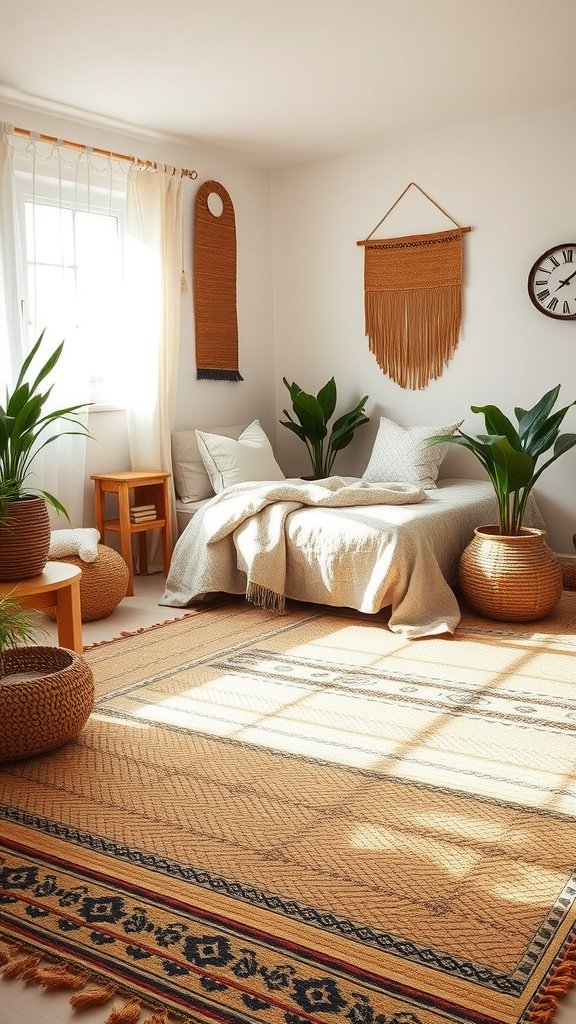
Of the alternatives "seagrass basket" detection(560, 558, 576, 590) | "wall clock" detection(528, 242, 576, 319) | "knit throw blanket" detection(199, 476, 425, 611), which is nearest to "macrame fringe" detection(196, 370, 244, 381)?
"knit throw blanket" detection(199, 476, 425, 611)

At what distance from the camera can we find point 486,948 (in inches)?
66.1

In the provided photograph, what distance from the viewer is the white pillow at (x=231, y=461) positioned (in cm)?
500

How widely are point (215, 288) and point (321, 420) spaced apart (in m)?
1.04

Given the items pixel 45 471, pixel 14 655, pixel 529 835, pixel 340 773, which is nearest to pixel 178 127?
pixel 45 471

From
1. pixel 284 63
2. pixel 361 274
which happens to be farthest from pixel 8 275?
pixel 361 274

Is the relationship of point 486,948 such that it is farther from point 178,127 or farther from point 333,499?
point 178,127

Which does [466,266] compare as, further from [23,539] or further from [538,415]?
[23,539]

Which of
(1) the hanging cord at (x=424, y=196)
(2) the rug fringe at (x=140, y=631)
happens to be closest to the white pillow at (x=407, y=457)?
(1) the hanging cord at (x=424, y=196)

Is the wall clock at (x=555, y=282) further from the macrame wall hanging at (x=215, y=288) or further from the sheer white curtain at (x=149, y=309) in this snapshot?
the sheer white curtain at (x=149, y=309)

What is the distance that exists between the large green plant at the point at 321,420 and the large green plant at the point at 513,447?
54.3 inches

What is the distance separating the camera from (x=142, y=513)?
15.7 ft

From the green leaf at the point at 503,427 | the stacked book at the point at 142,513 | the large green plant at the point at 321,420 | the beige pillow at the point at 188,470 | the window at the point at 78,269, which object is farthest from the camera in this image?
the large green plant at the point at 321,420

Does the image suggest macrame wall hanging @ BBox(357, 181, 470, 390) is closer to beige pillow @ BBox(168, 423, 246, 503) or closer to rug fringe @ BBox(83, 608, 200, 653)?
beige pillow @ BBox(168, 423, 246, 503)

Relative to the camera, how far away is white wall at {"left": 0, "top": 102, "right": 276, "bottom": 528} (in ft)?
16.0
